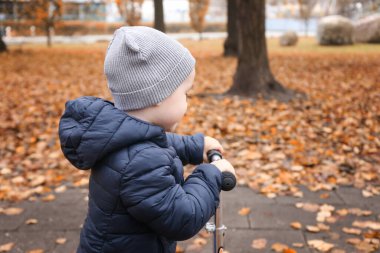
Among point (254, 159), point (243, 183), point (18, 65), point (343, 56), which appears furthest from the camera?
point (343, 56)

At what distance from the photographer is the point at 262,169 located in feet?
16.6

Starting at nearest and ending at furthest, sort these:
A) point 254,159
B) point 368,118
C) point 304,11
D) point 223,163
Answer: point 223,163 → point 254,159 → point 368,118 → point 304,11

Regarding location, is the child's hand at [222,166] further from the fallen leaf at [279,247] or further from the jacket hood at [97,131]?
the fallen leaf at [279,247]

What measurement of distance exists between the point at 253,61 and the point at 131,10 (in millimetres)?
22999

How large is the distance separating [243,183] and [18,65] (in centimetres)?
1202

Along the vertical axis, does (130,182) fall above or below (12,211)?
above

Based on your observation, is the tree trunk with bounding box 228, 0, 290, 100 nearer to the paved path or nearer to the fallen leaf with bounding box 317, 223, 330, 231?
the paved path

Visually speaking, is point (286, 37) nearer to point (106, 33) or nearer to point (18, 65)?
point (18, 65)

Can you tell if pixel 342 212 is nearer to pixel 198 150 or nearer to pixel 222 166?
pixel 198 150

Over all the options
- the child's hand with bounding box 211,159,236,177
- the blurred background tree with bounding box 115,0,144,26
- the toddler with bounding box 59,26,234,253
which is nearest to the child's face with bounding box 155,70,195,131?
the toddler with bounding box 59,26,234,253

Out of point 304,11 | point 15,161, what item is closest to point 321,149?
point 15,161

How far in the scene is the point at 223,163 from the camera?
1927 mm

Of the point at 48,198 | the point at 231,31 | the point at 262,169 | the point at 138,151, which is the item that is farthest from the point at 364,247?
the point at 231,31

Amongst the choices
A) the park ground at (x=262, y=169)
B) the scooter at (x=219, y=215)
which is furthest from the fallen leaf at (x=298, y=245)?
the scooter at (x=219, y=215)
